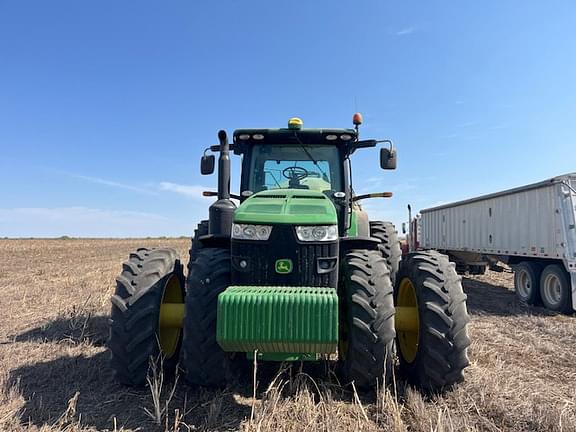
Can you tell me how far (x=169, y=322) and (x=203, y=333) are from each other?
2.48 ft

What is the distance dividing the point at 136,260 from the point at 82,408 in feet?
4.45

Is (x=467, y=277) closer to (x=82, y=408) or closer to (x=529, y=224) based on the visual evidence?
(x=529, y=224)

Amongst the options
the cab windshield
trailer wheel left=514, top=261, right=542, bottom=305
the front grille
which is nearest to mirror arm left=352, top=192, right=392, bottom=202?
the cab windshield

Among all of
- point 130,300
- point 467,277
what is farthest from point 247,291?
point 467,277

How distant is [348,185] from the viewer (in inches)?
199

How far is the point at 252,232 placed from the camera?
3.57 m

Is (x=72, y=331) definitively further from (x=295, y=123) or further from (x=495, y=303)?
(x=495, y=303)

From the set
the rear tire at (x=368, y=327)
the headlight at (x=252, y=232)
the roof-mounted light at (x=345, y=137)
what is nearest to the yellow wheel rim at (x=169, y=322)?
the headlight at (x=252, y=232)

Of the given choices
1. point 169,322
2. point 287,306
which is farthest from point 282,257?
point 169,322

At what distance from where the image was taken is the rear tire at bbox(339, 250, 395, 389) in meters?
3.30

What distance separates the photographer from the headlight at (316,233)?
139 inches

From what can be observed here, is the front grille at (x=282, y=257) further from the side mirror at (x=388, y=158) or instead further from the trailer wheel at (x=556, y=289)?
the trailer wheel at (x=556, y=289)

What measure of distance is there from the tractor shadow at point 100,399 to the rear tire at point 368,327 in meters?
0.97

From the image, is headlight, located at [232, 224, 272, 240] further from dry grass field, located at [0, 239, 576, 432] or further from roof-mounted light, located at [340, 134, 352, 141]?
roof-mounted light, located at [340, 134, 352, 141]
